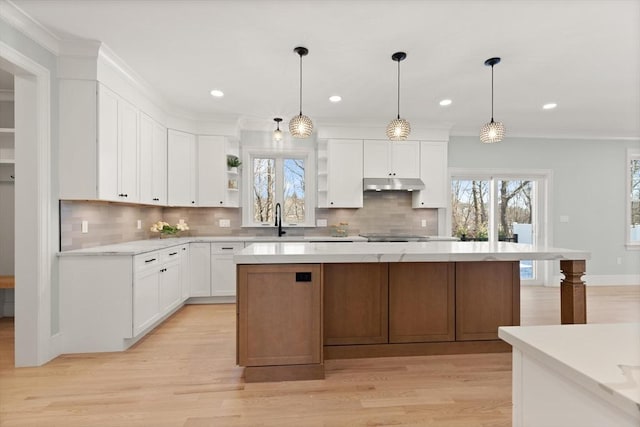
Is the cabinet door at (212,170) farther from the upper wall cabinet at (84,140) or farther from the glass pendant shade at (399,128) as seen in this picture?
the glass pendant shade at (399,128)

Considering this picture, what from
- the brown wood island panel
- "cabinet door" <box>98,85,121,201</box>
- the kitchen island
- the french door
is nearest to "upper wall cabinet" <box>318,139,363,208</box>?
the french door

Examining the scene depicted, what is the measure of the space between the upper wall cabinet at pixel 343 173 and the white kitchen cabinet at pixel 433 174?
103 centimetres

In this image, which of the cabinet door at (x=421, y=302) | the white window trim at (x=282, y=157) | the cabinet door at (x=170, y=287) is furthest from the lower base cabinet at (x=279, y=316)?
the white window trim at (x=282, y=157)

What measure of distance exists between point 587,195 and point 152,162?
7.19 metres

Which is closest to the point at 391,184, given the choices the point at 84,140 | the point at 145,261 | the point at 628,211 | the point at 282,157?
the point at 282,157

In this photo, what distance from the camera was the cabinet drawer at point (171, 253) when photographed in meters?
3.56

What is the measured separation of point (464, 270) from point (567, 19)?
6.96 ft

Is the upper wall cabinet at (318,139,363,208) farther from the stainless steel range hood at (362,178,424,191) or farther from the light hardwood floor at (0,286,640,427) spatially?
A: the light hardwood floor at (0,286,640,427)

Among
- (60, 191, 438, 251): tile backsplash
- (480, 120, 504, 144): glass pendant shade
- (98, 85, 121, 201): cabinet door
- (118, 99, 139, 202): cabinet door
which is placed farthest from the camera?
(60, 191, 438, 251): tile backsplash

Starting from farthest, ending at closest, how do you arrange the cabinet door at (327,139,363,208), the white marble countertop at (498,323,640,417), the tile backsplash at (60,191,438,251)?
the cabinet door at (327,139,363,208) < the tile backsplash at (60,191,438,251) < the white marble countertop at (498,323,640,417)

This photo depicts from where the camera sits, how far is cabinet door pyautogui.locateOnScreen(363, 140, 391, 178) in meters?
4.96

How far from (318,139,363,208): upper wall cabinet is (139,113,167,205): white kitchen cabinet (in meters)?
2.33

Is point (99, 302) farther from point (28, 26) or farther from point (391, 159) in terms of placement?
point (391, 159)

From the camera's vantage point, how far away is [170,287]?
3736 millimetres
